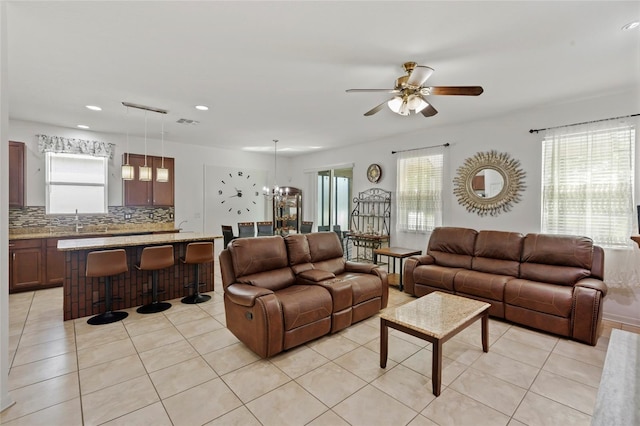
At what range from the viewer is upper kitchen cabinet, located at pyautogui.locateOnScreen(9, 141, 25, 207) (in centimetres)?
462

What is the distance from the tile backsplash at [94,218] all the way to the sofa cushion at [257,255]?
368 cm

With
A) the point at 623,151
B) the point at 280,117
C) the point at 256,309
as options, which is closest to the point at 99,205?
the point at 280,117

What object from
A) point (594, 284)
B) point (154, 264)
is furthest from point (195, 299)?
point (594, 284)

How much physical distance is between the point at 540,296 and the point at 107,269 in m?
4.88

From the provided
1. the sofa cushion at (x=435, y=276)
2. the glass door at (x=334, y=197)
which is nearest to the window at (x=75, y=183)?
the glass door at (x=334, y=197)

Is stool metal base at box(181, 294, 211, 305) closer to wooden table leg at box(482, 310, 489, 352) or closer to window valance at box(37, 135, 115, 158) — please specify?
window valance at box(37, 135, 115, 158)

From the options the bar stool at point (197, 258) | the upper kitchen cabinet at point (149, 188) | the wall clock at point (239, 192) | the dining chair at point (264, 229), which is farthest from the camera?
the wall clock at point (239, 192)

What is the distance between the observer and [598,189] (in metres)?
3.52

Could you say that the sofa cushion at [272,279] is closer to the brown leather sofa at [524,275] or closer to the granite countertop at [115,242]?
the granite countertop at [115,242]

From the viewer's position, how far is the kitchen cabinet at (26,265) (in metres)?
4.33

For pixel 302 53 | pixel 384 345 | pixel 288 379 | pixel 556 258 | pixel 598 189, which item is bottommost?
pixel 288 379

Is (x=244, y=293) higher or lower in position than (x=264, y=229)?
lower

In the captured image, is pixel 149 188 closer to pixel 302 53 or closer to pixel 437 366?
pixel 302 53

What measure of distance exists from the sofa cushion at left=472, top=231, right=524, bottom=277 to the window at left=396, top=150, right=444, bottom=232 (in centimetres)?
98
